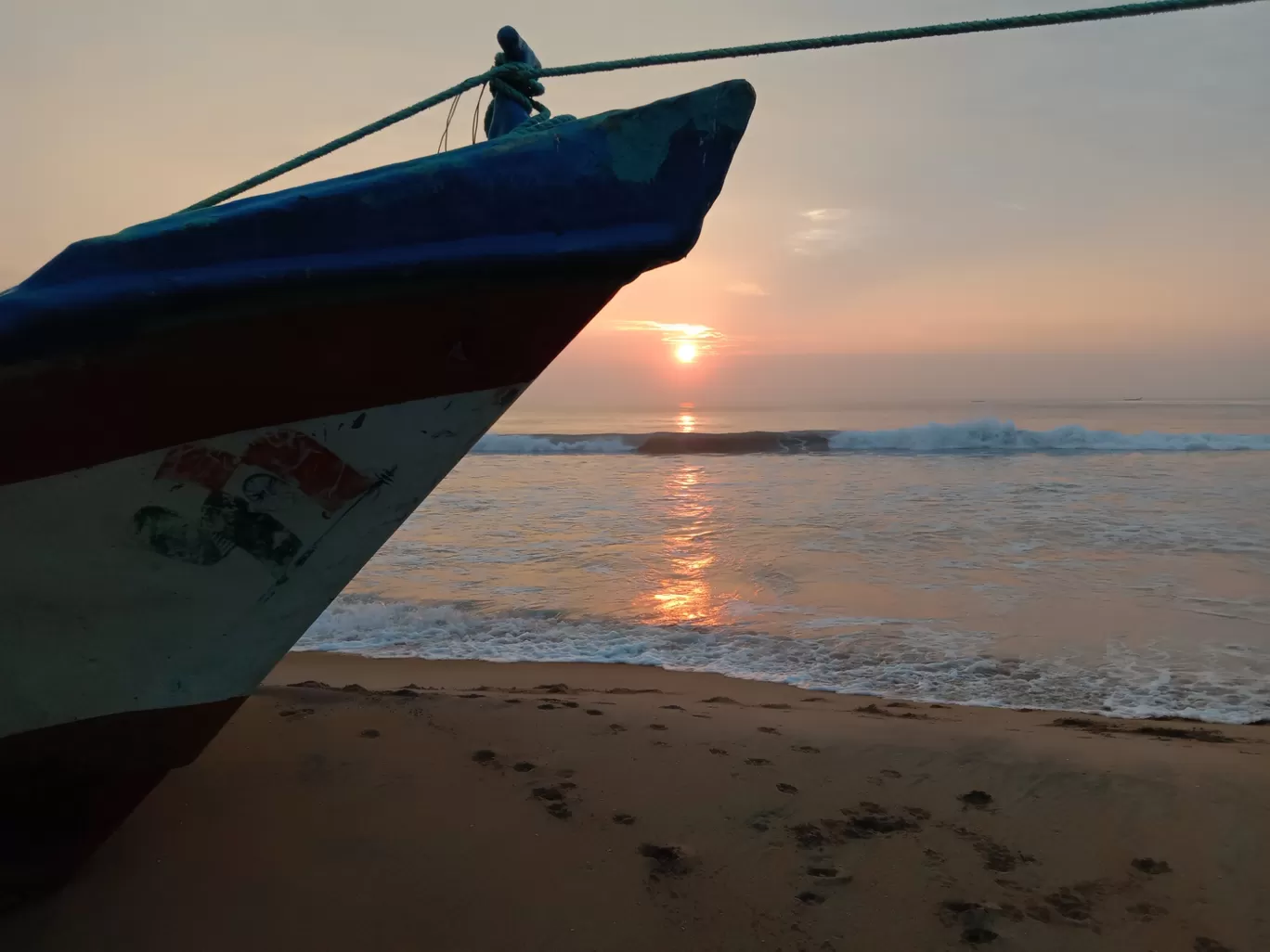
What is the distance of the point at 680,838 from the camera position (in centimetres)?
276

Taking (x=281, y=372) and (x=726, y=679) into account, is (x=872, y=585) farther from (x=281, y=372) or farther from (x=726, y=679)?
(x=281, y=372)

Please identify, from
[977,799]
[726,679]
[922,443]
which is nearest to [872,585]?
[726,679]

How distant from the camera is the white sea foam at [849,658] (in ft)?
14.4

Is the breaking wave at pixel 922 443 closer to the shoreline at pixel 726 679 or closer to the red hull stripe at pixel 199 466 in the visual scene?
the shoreline at pixel 726 679

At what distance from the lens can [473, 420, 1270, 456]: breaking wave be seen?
2098 centimetres

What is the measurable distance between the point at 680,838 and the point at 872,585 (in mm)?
4407

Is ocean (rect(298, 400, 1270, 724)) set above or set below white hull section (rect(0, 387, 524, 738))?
below

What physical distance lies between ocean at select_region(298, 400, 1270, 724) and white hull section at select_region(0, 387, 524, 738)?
10.9 ft

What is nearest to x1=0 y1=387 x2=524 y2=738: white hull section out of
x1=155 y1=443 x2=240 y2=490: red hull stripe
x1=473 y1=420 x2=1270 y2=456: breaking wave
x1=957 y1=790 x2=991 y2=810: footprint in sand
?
x1=155 y1=443 x2=240 y2=490: red hull stripe

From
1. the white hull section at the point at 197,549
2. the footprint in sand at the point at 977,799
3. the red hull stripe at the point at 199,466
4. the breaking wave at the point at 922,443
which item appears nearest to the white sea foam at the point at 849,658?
the footprint in sand at the point at 977,799

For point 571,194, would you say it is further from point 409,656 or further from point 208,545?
point 409,656

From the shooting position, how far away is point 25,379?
1563mm

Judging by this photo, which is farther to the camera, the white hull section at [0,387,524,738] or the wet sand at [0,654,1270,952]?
the wet sand at [0,654,1270,952]

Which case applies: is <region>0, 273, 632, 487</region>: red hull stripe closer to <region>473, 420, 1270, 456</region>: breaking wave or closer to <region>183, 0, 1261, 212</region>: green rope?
<region>183, 0, 1261, 212</region>: green rope
